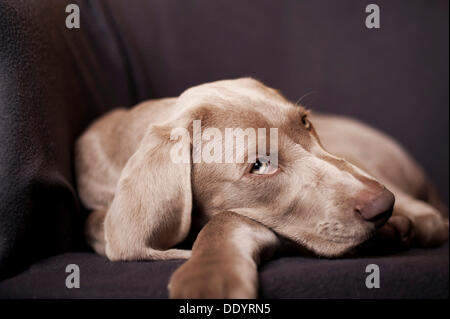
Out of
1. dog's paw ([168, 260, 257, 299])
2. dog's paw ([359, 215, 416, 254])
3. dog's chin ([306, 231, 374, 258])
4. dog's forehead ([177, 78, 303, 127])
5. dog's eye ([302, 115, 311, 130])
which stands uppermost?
dog's forehead ([177, 78, 303, 127])

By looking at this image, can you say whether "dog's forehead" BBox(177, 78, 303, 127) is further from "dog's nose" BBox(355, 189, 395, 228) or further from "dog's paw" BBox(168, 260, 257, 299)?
A: "dog's paw" BBox(168, 260, 257, 299)

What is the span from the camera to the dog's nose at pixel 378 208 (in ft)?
4.19

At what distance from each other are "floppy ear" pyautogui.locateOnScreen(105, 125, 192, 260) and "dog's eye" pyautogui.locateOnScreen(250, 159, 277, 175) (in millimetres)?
220

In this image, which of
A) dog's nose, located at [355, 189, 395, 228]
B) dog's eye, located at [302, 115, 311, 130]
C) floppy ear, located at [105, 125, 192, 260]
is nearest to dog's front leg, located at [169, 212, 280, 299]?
floppy ear, located at [105, 125, 192, 260]

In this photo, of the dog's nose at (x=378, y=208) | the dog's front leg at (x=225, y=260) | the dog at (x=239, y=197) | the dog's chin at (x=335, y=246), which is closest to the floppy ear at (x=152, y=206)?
the dog at (x=239, y=197)

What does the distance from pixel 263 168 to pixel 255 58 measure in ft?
5.68

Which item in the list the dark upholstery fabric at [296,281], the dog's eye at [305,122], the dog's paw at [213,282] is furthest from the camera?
the dog's eye at [305,122]

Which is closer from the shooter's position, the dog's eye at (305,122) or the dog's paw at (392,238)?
the dog's paw at (392,238)

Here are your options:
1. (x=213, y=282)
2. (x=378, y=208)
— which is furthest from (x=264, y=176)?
(x=213, y=282)

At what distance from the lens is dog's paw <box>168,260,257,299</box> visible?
1.00 m

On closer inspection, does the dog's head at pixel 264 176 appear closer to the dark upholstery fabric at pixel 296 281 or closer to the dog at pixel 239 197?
the dog at pixel 239 197

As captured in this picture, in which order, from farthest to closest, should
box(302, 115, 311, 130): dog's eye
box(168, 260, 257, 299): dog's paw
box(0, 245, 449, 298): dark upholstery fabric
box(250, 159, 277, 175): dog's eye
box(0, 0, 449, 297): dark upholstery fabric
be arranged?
box(0, 0, 449, 297): dark upholstery fabric
box(302, 115, 311, 130): dog's eye
box(250, 159, 277, 175): dog's eye
box(0, 245, 449, 298): dark upholstery fabric
box(168, 260, 257, 299): dog's paw
